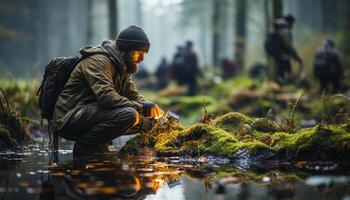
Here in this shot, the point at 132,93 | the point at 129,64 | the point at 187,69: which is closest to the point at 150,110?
the point at 132,93

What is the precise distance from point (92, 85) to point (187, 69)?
680 inches

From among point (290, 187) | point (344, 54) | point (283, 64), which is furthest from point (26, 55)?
point (290, 187)

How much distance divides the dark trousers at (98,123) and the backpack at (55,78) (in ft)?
1.48

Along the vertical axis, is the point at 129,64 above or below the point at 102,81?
above

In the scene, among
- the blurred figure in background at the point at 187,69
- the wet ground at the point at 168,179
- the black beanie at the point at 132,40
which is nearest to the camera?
the wet ground at the point at 168,179

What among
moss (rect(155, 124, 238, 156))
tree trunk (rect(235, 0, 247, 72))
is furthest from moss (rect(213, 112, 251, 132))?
tree trunk (rect(235, 0, 247, 72))

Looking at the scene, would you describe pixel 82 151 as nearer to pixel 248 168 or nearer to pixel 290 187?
pixel 248 168

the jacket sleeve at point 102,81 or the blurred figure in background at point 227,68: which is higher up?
the jacket sleeve at point 102,81

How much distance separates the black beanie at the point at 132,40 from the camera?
7.53 meters

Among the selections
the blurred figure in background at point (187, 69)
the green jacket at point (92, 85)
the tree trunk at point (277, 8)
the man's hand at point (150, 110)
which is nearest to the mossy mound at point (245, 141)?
the man's hand at point (150, 110)

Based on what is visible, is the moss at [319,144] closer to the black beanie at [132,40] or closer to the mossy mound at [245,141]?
the mossy mound at [245,141]

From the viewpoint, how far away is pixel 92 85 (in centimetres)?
720

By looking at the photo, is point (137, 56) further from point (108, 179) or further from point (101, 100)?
point (108, 179)

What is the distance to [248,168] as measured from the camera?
6.28 metres
